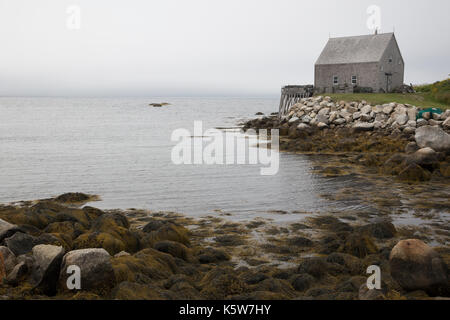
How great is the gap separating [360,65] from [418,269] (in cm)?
4279

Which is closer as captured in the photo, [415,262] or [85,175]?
[415,262]

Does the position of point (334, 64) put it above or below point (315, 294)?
above

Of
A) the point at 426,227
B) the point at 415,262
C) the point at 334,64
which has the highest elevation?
the point at 334,64

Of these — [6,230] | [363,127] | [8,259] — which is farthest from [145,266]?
[363,127]

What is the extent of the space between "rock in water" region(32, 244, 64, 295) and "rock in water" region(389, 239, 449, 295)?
16.3 ft

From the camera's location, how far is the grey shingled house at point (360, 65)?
44.5 meters

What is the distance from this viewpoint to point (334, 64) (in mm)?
46594

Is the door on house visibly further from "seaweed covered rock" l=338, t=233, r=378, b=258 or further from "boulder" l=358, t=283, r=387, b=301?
"boulder" l=358, t=283, r=387, b=301

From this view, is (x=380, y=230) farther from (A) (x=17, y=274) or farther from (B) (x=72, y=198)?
(B) (x=72, y=198)

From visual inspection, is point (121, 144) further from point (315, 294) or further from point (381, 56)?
point (381, 56)

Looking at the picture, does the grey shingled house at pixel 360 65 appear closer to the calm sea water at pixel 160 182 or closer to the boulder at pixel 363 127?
the boulder at pixel 363 127

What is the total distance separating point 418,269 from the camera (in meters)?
5.87

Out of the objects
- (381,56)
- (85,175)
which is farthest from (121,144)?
(381,56)
